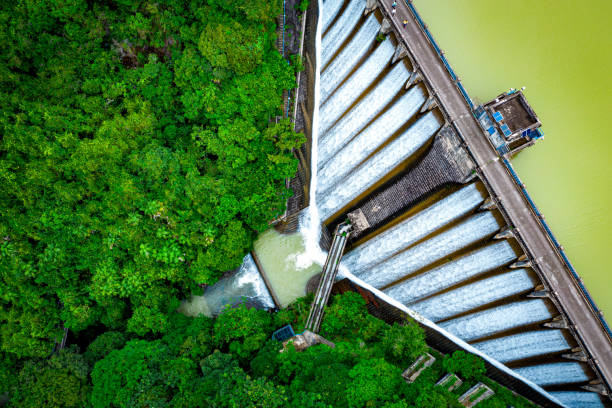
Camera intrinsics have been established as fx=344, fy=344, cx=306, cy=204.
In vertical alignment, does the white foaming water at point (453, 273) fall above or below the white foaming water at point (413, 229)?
below

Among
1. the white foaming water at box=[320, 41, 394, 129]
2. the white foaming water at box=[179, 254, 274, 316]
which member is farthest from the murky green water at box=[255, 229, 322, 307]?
the white foaming water at box=[320, 41, 394, 129]

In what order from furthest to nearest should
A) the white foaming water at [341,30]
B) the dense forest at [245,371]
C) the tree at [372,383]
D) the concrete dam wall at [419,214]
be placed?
1. the white foaming water at [341,30]
2. the concrete dam wall at [419,214]
3. the dense forest at [245,371]
4. the tree at [372,383]

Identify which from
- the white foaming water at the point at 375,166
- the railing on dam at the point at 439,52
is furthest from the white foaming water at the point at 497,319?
the railing on dam at the point at 439,52

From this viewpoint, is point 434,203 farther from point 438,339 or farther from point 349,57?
point 349,57

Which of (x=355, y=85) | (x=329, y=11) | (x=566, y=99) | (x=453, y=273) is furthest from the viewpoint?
(x=329, y=11)

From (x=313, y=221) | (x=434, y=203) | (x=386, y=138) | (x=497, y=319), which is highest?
(x=386, y=138)

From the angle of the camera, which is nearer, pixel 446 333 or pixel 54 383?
pixel 54 383

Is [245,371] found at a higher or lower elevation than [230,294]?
lower

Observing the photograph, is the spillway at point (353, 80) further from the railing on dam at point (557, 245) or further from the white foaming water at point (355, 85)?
the railing on dam at point (557, 245)

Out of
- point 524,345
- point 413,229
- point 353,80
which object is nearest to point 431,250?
point 413,229
